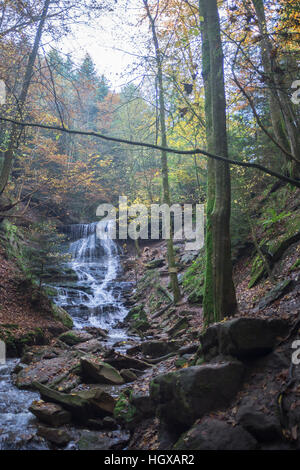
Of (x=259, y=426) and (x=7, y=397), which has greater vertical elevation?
(x=259, y=426)

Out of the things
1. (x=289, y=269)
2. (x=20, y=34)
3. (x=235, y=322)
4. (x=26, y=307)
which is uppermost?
(x=20, y=34)

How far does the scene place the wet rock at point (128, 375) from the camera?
6.29 meters

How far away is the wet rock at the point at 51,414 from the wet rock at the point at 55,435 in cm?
17

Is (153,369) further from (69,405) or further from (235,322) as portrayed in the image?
(235,322)

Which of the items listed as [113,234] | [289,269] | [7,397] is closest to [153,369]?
[7,397]

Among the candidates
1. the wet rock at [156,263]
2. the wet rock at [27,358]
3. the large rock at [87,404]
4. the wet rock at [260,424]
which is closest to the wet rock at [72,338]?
the wet rock at [27,358]

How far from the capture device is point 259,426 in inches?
116

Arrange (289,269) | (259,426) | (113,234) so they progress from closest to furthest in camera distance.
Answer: (259,426) → (289,269) → (113,234)

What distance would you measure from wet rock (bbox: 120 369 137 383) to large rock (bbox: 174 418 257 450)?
3073 mm

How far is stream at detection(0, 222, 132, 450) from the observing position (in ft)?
15.5

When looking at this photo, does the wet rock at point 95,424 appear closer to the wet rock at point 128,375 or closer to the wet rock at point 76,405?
the wet rock at point 76,405

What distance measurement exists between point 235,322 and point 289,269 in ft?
12.2

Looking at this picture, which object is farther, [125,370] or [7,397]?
[125,370]

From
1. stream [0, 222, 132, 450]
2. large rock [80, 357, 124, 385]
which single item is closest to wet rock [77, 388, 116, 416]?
stream [0, 222, 132, 450]
